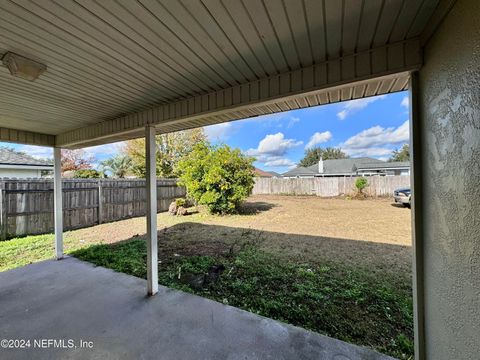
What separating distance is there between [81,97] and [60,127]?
172 centimetres

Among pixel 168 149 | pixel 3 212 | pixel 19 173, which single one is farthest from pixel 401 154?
pixel 19 173

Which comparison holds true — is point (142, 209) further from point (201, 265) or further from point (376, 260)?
point (376, 260)

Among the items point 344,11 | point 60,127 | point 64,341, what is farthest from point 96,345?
point 60,127

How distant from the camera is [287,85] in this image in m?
1.89

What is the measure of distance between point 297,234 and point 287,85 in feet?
14.4

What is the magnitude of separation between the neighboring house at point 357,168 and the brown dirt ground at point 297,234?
11682 mm

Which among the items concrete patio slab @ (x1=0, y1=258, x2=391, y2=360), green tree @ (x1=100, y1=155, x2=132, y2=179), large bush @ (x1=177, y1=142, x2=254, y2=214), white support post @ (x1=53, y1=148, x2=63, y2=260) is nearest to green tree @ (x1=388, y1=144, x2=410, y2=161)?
large bush @ (x1=177, y1=142, x2=254, y2=214)

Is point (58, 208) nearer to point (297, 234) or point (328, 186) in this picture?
point (297, 234)

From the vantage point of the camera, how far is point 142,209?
26.6ft

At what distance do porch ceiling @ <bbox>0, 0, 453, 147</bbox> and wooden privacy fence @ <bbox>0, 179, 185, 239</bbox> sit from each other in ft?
13.5

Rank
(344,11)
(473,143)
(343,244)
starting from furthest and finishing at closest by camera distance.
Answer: (343,244), (344,11), (473,143)

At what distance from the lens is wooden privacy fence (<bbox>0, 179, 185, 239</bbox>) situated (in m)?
5.22

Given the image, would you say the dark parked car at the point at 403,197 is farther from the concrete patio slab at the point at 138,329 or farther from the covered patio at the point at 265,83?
the concrete patio slab at the point at 138,329

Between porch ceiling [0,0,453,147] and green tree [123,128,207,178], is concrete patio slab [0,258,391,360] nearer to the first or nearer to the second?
porch ceiling [0,0,453,147]
